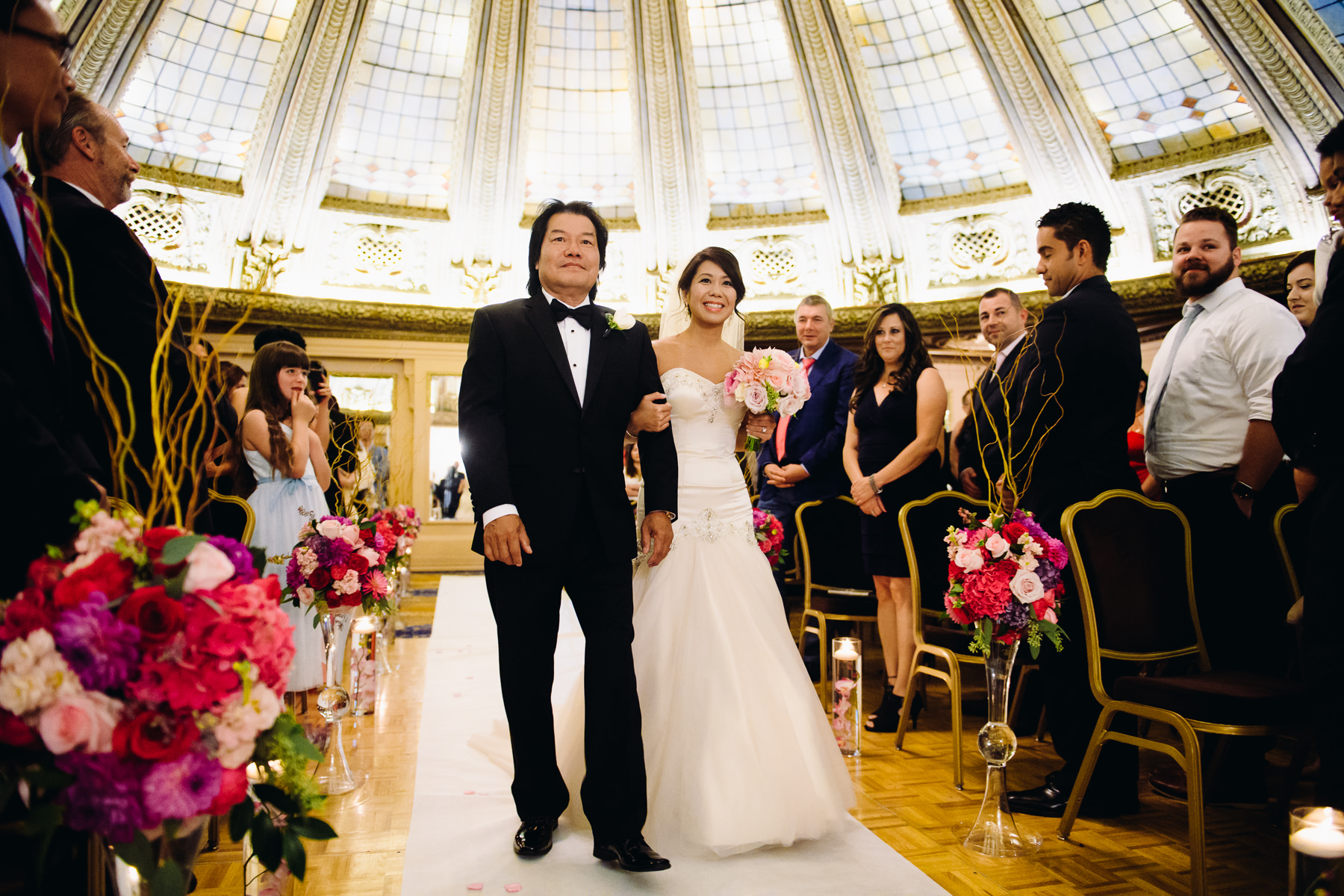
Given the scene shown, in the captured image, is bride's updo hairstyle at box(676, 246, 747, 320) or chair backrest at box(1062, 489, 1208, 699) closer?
chair backrest at box(1062, 489, 1208, 699)

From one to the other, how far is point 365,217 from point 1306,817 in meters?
14.0

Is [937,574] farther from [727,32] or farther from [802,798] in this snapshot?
[727,32]

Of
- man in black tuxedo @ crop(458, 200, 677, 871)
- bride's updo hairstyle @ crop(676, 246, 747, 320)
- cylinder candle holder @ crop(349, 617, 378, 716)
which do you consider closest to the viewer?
man in black tuxedo @ crop(458, 200, 677, 871)

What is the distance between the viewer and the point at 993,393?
150 inches

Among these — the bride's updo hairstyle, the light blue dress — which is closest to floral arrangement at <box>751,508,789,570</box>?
the bride's updo hairstyle

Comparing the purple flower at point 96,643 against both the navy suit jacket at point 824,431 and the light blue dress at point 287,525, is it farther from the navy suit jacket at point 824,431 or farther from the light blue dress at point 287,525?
the navy suit jacket at point 824,431

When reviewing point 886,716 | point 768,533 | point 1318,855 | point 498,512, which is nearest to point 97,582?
point 498,512

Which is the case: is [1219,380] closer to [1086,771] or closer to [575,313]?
[1086,771]

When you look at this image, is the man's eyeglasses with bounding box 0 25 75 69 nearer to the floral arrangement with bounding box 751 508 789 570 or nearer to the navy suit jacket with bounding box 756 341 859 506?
the floral arrangement with bounding box 751 508 789 570

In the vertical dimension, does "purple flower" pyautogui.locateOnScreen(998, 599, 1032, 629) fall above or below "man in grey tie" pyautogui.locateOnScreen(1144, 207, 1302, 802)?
below

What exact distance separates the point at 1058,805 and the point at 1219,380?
6.13ft

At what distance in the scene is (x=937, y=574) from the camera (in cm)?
387

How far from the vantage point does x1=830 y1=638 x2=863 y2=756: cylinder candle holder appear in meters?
3.77

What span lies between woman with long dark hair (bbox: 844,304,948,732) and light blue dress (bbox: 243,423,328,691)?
2894 millimetres
